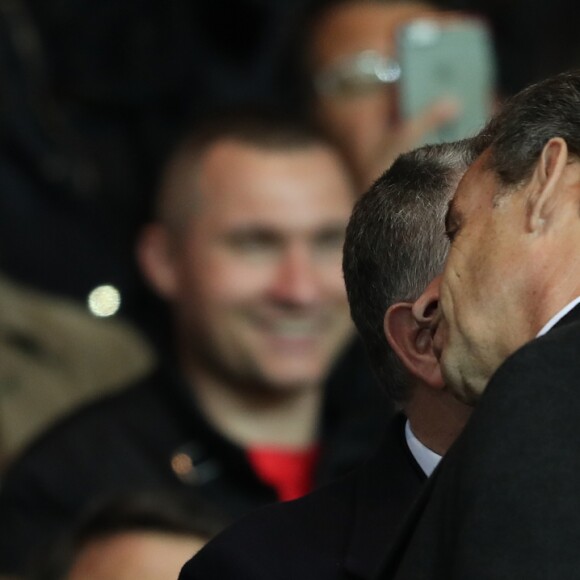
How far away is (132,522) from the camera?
2.97 m

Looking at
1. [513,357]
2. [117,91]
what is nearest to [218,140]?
[117,91]

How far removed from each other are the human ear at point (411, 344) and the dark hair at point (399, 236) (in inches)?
1.0

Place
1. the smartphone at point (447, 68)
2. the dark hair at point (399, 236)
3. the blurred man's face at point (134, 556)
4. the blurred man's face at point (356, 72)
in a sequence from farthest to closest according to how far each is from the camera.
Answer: the blurred man's face at point (356, 72) < the smartphone at point (447, 68) < the blurred man's face at point (134, 556) < the dark hair at point (399, 236)

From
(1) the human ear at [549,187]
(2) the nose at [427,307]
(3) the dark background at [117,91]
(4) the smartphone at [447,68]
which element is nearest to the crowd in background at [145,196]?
(3) the dark background at [117,91]

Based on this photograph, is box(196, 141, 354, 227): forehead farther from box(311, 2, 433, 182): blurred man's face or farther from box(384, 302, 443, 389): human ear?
box(384, 302, 443, 389): human ear

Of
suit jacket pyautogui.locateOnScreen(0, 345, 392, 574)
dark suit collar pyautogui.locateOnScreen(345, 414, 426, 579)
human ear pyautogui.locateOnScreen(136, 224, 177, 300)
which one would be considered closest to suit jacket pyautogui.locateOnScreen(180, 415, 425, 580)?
dark suit collar pyautogui.locateOnScreen(345, 414, 426, 579)

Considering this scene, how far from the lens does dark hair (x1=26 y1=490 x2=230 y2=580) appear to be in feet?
9.69

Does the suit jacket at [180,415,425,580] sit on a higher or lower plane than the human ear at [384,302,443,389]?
lower

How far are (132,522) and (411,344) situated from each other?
1.28 meters

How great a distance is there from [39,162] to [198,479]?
4.18 ft

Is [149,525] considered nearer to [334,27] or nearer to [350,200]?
[350,200]

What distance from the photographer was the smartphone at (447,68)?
393 centimetres

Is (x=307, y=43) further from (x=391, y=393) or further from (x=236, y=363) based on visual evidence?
(x=391, y=393)

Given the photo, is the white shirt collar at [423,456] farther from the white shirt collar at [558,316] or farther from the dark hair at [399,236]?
the white shirt collar at [558,316]
